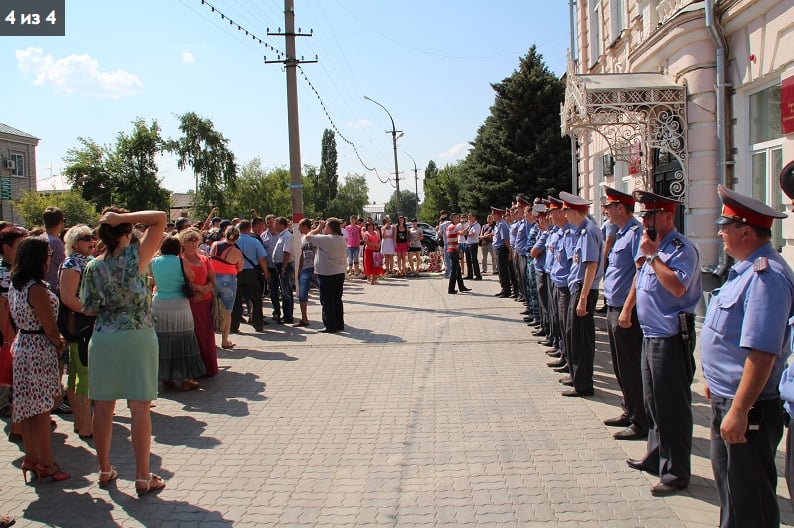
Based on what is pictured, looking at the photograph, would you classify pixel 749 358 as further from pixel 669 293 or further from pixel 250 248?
pixel 250 248

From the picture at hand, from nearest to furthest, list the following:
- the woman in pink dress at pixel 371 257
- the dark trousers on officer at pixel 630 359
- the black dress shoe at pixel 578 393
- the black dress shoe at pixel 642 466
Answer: the black dress shoe at pixel 642 466 → the dark trousers on officer at pixel 630 359 → the black dress shoe at pixel 578 393 → the woman in pink dress at pixel 371 257

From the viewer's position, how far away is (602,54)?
16266mm

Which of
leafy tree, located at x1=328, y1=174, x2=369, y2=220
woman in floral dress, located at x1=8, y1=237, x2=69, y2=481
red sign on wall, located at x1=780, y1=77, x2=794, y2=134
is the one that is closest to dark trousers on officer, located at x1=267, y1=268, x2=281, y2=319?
woman in floral dress, located at x1=8, y1=237, x2=69, y2=481

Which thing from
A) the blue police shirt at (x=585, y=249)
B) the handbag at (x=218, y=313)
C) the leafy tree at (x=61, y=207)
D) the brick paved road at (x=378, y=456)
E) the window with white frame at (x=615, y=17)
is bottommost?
the brick paved road at (x=378, y=456)

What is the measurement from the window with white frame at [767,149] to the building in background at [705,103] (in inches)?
0.6

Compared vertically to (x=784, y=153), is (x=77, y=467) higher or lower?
lower

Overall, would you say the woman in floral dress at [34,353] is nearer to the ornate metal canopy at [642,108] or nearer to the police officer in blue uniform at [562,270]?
the police officer in blue uniform at [562,270]

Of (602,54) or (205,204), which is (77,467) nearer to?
(602,54)

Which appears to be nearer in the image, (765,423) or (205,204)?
(765,423)

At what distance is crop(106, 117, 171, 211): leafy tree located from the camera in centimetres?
5275

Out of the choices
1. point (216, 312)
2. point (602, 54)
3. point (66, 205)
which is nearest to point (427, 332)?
point (216, 312)

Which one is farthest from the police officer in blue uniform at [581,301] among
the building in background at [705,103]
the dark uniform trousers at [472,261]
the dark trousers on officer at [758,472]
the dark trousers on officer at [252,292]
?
the dark uniform trousers at [472,261]

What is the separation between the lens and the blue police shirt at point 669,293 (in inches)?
162

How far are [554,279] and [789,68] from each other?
4008mm
